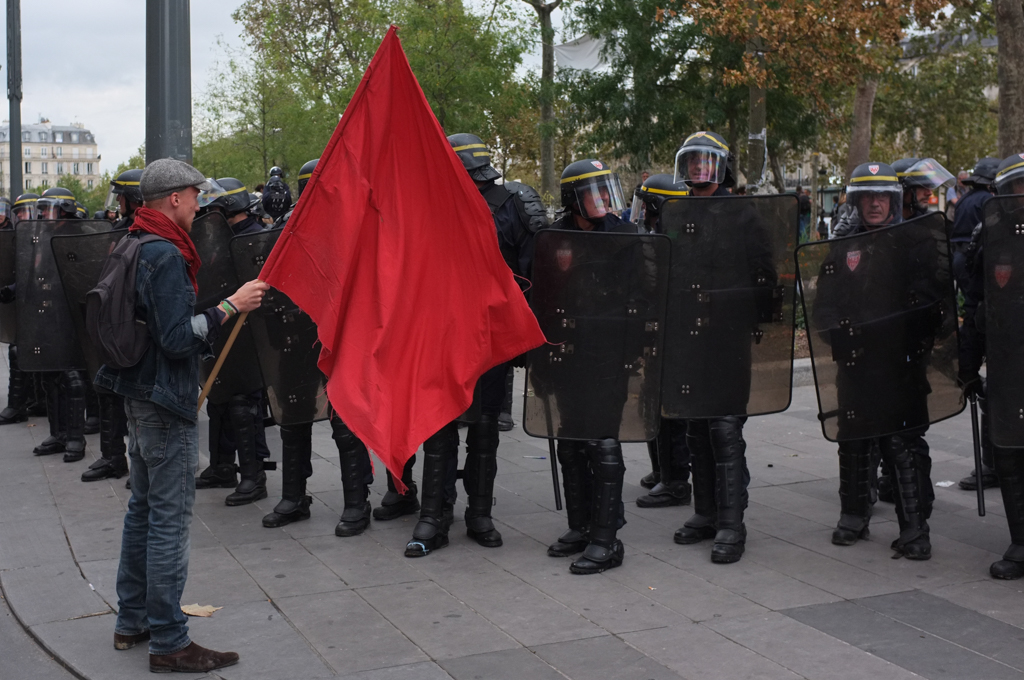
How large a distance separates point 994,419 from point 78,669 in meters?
3.91

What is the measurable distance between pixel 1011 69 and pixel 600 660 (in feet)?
37.7

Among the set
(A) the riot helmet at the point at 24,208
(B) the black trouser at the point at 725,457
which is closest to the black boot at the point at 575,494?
(B) the black trouser at the point at 725,457

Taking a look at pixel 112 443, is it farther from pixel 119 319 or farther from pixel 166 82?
pixel 119 319

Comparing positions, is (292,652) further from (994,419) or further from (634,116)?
(634,116)

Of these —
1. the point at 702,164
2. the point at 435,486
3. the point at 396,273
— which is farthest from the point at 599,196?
the point at 435,486

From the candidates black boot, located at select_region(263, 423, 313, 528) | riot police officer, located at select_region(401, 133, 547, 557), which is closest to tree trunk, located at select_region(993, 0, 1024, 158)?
riot police officer, located at select_region(401, 133, 547, 557)

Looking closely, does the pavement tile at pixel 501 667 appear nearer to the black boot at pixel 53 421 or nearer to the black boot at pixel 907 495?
the black boot at pixel 907 495

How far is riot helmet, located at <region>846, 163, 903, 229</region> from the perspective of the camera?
18.2 feet

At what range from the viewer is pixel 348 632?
181 inches

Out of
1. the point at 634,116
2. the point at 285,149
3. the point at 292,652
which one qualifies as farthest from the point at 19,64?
the point at 292,652

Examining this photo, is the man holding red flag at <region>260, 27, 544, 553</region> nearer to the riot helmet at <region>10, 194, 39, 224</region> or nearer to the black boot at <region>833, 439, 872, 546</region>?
the black boot at <region>833, 439, 872, 546</region>

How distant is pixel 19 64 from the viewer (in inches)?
775

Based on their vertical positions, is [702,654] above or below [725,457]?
below

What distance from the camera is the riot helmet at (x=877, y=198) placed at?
5.56 m
